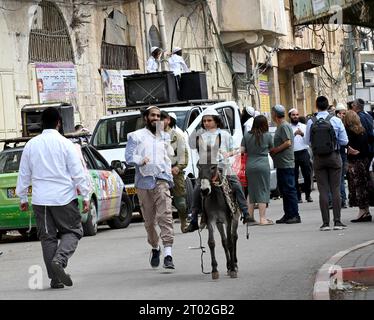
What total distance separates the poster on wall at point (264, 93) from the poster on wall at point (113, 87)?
13.4 metres

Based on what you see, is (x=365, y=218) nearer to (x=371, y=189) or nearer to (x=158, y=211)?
(x=371, y=189)

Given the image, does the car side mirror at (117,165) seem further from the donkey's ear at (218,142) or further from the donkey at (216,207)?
the donkey at (216,207)

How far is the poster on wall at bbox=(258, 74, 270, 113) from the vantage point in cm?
4562

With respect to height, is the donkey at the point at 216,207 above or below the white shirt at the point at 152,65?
below

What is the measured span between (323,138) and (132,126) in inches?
255

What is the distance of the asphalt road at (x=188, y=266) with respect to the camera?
11.4 meters

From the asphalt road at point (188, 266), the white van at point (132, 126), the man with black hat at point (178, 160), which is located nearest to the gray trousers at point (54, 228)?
the asphalt road at point (188, 266)

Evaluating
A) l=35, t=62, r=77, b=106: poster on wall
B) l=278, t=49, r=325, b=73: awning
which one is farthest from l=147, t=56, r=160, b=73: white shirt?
l=278, t=49, r=325, b=73: awning

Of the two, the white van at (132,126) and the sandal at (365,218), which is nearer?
the sandal at (365,218)

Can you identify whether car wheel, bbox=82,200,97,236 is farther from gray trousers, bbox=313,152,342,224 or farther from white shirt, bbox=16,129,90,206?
white shirt, bbox=16,129,90,206

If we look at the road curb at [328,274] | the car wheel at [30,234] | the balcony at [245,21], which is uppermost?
the balcony at [245,21]

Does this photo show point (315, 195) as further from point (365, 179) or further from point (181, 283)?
point (181, 283)
